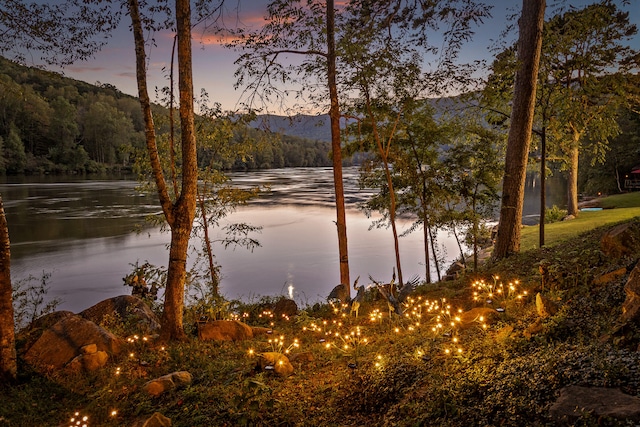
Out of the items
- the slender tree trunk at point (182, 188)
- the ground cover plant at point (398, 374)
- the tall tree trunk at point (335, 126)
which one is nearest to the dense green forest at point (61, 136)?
the tall tree trunk at point (335, 126)

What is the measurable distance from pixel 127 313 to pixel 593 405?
8882mm

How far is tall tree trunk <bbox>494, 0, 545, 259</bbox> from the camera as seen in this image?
963 cm

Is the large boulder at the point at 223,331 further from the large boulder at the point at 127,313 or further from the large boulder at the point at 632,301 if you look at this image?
the large boulder at the point at 632,301

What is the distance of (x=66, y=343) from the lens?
6.38 m

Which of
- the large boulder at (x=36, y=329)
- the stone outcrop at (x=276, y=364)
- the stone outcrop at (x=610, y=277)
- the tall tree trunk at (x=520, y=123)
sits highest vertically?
the tall tree trunk at (x=520, y=123)

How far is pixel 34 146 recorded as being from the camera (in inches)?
2766

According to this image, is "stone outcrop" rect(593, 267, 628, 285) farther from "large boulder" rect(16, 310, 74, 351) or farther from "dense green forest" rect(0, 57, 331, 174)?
"dense green forest" rect(0, 57, 331, 174)

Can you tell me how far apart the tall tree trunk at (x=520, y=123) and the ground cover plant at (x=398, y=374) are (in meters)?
3.42

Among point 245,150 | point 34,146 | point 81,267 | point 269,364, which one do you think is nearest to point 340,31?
point 245,150

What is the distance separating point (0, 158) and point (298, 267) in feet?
197

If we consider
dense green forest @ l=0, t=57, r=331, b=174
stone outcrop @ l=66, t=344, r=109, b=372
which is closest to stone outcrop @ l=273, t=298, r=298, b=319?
stone outcrop @ l=66, t=344, r=109, b=372

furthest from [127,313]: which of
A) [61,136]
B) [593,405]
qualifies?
[61,136]

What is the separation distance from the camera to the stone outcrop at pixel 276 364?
5336 millimetres

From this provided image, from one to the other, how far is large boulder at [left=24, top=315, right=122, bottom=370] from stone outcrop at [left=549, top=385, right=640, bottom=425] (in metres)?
6.45
